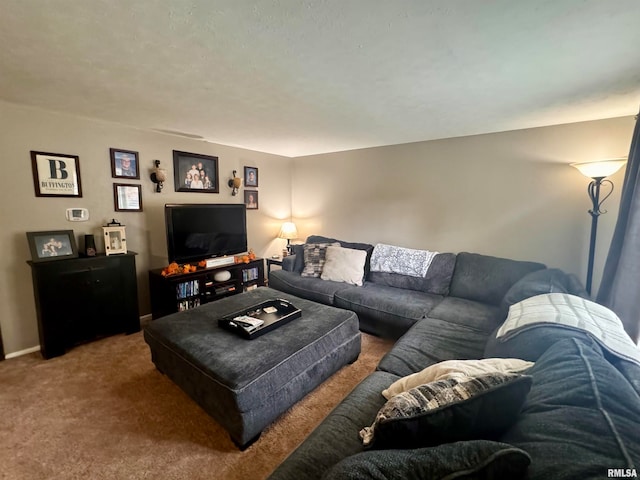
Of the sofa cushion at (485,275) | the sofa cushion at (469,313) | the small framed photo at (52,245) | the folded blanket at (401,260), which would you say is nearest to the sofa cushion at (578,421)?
the sofa cushion at (469,313)

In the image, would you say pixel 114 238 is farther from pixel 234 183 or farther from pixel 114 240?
pixel 234 183

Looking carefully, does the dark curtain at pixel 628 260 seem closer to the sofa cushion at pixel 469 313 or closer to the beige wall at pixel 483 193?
the beige wall at pixel 483 193

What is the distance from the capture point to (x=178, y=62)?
1.56 metres

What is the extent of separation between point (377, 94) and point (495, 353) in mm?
1827

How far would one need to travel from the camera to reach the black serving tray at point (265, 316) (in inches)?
73.8

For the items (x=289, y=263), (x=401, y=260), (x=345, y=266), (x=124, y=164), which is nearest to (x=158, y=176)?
(x=124, y=164)

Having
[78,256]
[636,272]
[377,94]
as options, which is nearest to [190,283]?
[78,256]

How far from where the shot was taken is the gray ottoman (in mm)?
1514

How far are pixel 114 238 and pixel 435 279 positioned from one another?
333 centimetres

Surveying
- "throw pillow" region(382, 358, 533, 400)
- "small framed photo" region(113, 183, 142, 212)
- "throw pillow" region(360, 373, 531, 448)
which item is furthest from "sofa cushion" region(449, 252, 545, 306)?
"small framed photo" region(113, 183, 142, 212)

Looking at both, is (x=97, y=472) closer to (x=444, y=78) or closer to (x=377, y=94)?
(x=377, y=94)

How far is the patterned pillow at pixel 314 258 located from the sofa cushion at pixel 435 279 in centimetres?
88

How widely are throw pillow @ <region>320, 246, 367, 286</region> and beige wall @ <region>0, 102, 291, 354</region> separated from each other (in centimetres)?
178

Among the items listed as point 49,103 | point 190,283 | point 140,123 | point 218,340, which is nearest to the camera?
point 218,340
